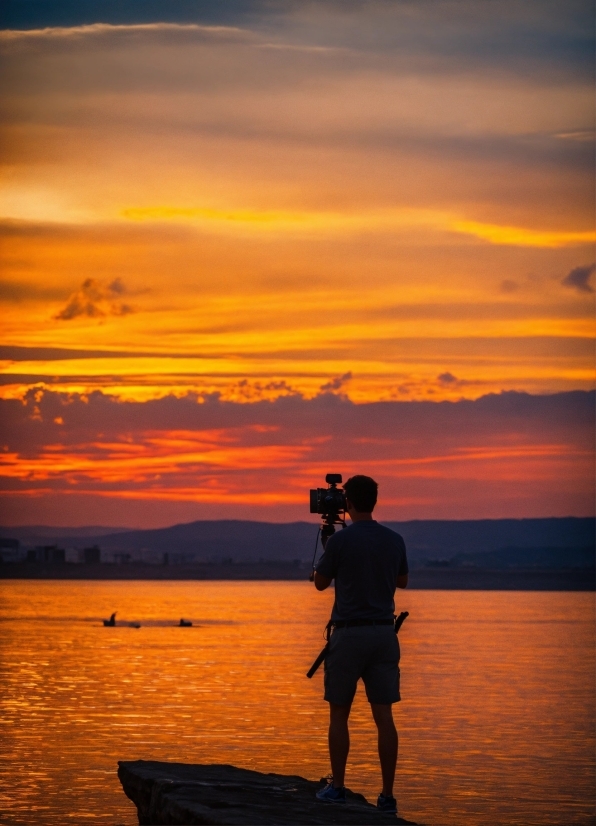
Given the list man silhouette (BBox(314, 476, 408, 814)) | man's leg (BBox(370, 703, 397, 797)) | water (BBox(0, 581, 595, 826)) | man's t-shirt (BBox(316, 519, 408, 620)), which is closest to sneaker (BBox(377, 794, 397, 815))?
man silhouette (BBox(314, 476, 408, 814))

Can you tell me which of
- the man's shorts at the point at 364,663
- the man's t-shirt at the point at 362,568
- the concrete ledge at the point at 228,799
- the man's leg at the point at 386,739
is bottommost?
the concrete ledge at the point at 228,799

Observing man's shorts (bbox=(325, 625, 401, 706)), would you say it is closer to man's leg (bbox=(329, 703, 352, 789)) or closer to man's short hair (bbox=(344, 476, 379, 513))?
man's leg (bbox=(329, 703, 352, 789))

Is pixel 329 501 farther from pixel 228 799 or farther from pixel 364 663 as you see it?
pixel 228 799

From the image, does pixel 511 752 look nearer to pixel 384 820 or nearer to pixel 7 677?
pixel 384 820

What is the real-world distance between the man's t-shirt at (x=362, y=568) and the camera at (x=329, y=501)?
1.86 ft

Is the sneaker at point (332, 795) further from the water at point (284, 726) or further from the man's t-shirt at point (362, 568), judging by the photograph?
the water at point (284, 726)

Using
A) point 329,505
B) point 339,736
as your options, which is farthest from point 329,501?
point 339,736

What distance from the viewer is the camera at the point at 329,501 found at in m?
10.6

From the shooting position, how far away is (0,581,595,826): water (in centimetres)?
1817

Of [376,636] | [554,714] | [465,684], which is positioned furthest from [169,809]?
[465,684]

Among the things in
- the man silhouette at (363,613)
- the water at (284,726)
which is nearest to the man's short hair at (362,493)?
the man silhouette at (363,613)

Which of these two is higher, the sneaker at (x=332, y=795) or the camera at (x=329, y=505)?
the camera at (x=329, y=505)

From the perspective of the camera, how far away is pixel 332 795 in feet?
34.0

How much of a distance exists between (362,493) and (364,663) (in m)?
1.22
